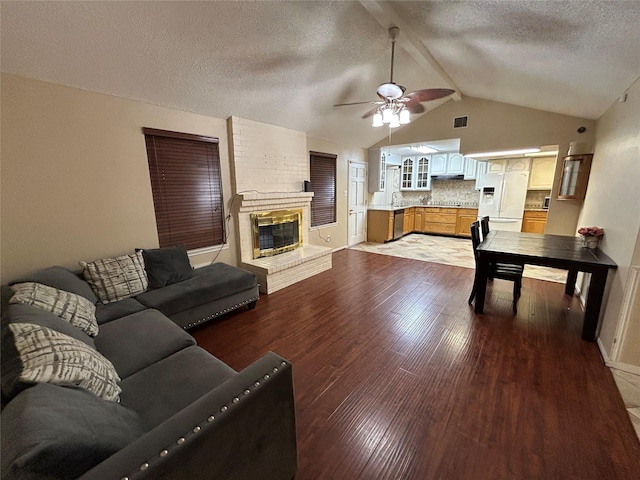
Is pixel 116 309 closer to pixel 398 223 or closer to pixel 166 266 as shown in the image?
pixel 166 266

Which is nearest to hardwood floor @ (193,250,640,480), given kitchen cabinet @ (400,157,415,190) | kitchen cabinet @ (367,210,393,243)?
kitchen cabinet @ (367,210,393,243)

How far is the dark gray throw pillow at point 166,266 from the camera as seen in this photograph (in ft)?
8.84

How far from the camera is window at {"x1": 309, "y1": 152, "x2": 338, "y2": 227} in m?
5.16

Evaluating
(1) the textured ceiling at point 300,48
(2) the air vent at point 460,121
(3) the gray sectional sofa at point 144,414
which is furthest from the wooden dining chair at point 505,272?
(3) the gray sectional sofa at point 144,414

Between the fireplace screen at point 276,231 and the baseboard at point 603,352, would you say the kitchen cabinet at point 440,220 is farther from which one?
the baseboard at point 603,352

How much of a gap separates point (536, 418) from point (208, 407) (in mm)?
2003

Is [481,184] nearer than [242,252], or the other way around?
[242,252]

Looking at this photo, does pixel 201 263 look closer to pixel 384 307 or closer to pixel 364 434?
pixel 384 307

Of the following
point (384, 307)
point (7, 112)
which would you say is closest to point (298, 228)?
point (384, 307)

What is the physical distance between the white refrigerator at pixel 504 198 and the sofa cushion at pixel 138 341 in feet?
23.3

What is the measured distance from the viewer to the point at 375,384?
6.53 feet

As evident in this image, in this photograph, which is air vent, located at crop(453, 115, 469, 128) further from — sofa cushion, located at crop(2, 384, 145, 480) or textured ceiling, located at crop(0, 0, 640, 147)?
sofa cushion, located at crop(2, 384, 145, 480)

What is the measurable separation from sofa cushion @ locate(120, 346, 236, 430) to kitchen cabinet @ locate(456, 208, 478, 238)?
7.34m

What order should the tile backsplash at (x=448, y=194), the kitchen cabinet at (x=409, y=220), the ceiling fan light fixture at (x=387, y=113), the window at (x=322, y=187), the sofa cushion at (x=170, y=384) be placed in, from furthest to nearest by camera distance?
the tile backsplash at (x=448, y=194) → the kitchen cabinet at (x=409, y=220) → the window at (x=322, y=187) → the ceiling fan light fixture at (x=387, y=113) → the sofa cushion at (x=170, y=384)
